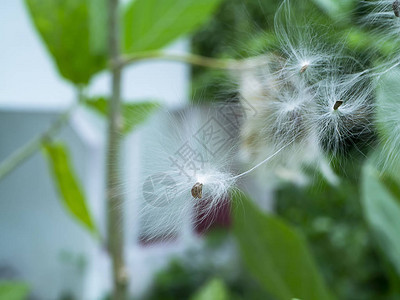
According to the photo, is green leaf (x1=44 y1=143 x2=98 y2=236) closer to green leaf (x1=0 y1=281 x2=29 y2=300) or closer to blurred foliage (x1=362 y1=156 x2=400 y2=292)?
green leaf (x1=0 y1=281 x2=29 y2=300)

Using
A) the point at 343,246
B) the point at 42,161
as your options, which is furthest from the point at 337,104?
the point at 343,246

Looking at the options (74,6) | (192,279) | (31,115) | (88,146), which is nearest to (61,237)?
(88,146)

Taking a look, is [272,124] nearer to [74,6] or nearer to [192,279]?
[74,6]

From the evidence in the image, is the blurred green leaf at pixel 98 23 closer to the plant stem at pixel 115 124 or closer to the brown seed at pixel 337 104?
the plant stem at pixel 115 124

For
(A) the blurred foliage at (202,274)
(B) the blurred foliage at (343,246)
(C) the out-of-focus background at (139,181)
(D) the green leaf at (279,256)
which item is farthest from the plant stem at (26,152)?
A: (A) the blurred foliage at (202,274)

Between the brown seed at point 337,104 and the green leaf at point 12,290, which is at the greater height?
the green leaf at point 12,290

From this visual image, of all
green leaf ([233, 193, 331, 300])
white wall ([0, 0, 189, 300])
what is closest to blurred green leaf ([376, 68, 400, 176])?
green leaf ([233, 193, 331, 300])

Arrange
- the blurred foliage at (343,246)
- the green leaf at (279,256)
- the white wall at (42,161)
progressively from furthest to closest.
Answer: the blurred foliage at (343,246) → the white wall at (42,161) → the green leaf at (279,256)
